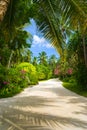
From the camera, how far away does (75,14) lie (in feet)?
37.3

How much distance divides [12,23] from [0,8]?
14.0 ft

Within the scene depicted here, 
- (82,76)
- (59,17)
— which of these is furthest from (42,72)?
(59,17)

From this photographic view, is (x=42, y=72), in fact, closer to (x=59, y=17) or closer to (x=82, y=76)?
(x=82, y=76)

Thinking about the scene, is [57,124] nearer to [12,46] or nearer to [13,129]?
[13,129]

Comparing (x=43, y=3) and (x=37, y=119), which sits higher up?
(x=43, y=3)

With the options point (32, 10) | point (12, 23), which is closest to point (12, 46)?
point (32, 10)

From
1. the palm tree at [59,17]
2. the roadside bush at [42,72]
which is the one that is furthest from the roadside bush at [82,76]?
the roadside bush at [42,72]

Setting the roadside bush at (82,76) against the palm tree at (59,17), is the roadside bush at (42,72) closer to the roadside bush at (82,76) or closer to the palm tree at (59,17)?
the roadside bush at (82,76)

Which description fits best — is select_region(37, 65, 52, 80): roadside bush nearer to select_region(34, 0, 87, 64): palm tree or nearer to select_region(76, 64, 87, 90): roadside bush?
select_region(76, 64, 87, 90): roadside bush

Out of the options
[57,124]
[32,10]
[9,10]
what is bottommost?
[57,124]

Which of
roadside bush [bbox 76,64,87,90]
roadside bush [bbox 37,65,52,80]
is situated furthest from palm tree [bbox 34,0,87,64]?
roadside bush [bbox 37,65,52,80]

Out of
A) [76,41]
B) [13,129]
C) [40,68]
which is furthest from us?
[40,68]

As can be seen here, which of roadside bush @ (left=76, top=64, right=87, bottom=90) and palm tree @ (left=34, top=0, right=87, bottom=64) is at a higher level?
palm tree @ (left=34, top=0, right=87, bottom=64)

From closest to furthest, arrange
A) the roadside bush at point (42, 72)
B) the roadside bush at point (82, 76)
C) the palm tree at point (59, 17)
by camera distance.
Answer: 1. the palm tree at point (59, 17)
2. the roadside bush at point (82, 76)
3. the roadside bush at point (42, 72)
